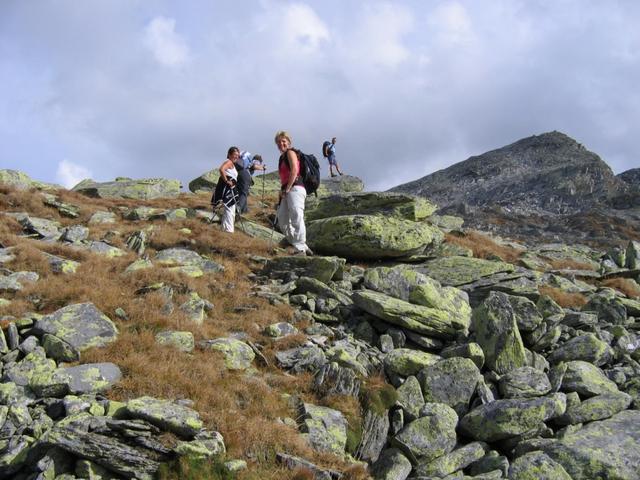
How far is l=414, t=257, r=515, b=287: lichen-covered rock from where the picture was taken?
16.5 metres

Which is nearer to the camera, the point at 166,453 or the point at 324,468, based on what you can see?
the point at 166,453

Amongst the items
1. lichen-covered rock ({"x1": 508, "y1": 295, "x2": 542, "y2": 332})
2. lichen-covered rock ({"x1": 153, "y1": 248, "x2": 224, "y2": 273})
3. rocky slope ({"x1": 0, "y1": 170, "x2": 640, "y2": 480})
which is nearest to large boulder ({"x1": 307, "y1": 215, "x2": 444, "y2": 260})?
rocky slope ({"x1": 0, "y1": 170, "x2": 640, "y2": 480})

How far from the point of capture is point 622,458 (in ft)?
25.7

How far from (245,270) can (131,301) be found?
16.0 feet

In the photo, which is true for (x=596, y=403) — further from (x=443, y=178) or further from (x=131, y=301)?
(x=443, y=178)

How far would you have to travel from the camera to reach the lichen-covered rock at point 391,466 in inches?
302

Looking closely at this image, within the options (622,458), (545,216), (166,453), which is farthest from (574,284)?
(545,216)

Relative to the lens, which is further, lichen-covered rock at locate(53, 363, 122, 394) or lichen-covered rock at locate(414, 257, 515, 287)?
lichen-covered rock at locate(414, 257, 515, 287)

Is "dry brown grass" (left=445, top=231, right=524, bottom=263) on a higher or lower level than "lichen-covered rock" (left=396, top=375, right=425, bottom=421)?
higher

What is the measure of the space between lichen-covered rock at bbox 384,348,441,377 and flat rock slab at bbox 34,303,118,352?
5.57 metres

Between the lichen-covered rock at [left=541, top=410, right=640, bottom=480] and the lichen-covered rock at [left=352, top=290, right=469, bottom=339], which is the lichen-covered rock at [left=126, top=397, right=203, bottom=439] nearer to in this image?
the lichen-covered rock at [left=541, top=410, right=640, bottom=480]

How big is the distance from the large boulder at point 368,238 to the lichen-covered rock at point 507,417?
30.1 ft

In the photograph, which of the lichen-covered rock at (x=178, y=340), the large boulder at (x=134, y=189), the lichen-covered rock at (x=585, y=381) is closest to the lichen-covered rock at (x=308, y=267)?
the lichen-covered rock at (x=178, y=340)

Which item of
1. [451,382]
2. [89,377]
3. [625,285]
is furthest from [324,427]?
[625,285]
